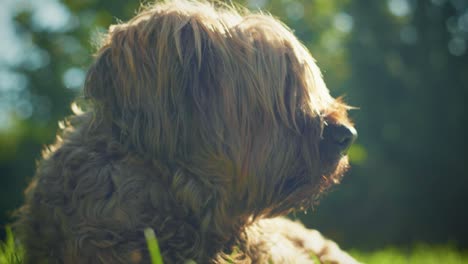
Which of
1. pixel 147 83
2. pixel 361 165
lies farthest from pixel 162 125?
pixel 361 165

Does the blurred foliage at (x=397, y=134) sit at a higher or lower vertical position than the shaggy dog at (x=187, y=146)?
lower

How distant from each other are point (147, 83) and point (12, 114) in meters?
15.9

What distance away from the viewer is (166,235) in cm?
245

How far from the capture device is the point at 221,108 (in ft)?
8.37

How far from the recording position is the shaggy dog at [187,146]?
→ 245cm

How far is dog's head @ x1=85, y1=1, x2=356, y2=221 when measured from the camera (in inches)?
98.0

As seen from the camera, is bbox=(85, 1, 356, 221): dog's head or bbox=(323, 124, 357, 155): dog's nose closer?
bbox=(85, 1, 356, 221): dog's head

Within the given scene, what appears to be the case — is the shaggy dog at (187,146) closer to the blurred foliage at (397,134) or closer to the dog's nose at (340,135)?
the dog's nose at (340,135)

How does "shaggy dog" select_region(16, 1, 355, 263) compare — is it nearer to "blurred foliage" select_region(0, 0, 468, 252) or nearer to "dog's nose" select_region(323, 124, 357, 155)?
"dog's nose" select_region(323, 124, 357, 155)

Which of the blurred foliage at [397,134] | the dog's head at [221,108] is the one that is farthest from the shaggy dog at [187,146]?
the blurred foliage at [397,134]

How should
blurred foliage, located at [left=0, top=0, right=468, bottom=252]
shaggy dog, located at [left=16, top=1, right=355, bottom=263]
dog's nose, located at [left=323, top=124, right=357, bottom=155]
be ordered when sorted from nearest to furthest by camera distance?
shaggy dog, located at [left=16, top=1, right=355, bottom=263] < dog's nose, located at [left=323, top=124, right=357, bottom=155] < blurred foliage, located at [left=0, top=0, right=468, bottom=252]

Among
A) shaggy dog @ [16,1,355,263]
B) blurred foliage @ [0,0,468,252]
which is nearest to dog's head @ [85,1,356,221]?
shaggy dog @ [16,1,355,263]

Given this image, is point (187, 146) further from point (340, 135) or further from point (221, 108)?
point (340, 135)

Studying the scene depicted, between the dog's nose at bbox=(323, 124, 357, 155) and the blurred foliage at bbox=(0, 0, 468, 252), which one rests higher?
the dog's nose at bbox=(323, 124, 357, 155)
